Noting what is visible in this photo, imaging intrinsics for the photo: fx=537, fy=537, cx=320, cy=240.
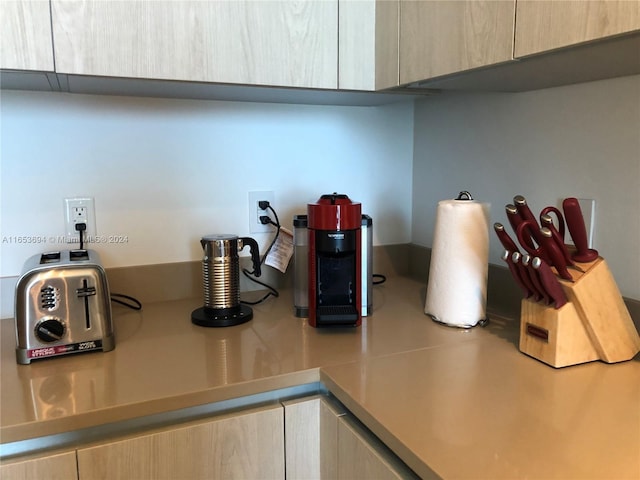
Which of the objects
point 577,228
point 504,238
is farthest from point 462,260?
point 577,228

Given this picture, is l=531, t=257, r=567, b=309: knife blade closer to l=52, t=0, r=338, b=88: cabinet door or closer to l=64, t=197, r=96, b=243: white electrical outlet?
l=52, t=0, r=338, b=88: cabinet door

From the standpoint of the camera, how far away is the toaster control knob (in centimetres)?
105

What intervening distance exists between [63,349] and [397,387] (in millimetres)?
668

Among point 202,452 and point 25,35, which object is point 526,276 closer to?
point 202,452

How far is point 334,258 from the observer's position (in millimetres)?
1248

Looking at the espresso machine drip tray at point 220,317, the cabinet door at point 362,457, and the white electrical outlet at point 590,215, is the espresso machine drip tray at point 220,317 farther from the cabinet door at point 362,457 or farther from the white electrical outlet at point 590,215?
the white electrical outlet at point 590,215

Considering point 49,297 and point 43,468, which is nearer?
point 43,468

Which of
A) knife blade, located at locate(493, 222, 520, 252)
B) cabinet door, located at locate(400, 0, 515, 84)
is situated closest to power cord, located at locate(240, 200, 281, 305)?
cabinet door, located at locate(400, 0, 515, 84)

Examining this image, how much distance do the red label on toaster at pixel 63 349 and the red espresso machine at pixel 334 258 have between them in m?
0.47

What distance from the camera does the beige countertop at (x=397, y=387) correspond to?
2.42 feet

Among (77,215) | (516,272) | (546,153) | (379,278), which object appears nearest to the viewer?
(516,272)

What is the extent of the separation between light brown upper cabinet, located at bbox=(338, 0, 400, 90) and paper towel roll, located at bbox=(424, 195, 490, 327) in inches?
13.2


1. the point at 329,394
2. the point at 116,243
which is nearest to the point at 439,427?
the point at 329,394

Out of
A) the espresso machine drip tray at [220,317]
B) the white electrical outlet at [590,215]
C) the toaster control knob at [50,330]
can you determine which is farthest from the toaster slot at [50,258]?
the white electrical outlet at [590,215]
